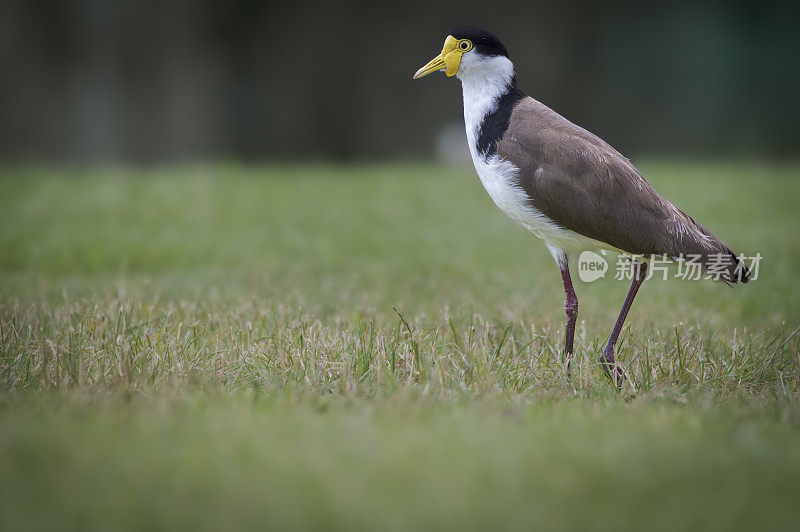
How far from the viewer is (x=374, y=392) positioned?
3697 mm

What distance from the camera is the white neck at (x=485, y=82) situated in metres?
4.35

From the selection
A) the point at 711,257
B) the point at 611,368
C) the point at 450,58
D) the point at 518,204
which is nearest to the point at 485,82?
the point at 450,58

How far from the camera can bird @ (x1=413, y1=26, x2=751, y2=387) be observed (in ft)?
13.4

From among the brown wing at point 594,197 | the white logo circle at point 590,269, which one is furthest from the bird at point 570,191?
the white logo circle at point 590,269

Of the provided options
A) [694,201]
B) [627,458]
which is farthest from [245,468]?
[694,201]

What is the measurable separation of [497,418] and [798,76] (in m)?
13.7

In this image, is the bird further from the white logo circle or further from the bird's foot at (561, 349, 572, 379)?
the white logo circle

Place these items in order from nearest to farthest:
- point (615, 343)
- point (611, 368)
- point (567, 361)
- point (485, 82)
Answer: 1. point (567, 361)
2. point (611, 368)
3. point (615, 343)
4. point (485, 82)

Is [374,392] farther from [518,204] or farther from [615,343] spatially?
[615,343]

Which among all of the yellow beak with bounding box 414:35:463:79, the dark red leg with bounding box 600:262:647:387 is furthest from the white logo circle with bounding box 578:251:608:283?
the yellow beak with bounding box 414:35:463:79

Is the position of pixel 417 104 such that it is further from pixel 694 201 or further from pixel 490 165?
pixel 490 165

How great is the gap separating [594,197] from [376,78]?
12143 millimetres

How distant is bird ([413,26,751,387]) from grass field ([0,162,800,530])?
41 centimetres

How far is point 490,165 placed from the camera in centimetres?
423
